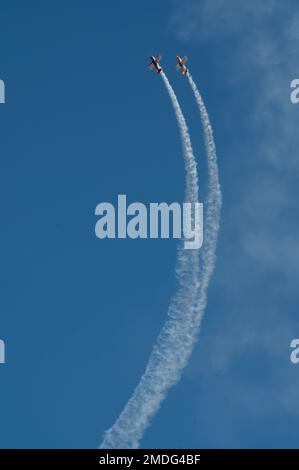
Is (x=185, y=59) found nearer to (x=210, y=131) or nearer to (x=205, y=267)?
(x=210, y=131)

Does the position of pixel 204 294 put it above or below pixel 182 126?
below

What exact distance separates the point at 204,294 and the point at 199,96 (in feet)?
85.8

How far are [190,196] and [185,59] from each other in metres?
20.0

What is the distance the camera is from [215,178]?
109 metres
